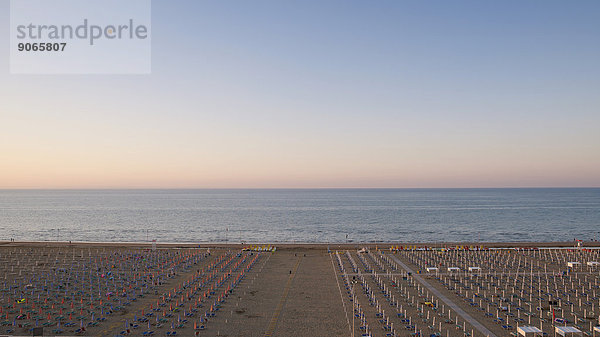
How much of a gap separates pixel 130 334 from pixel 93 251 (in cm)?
5962

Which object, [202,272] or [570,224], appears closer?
[202,272]

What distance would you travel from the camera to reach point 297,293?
5328cm

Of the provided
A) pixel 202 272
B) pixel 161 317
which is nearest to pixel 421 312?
pixel 161 317

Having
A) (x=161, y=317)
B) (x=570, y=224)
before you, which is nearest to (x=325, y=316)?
(x=161, y=317)

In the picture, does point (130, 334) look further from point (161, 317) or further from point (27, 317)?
point (27, 317)

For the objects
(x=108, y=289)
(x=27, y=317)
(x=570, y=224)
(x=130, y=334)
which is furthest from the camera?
(x=570, y=224)

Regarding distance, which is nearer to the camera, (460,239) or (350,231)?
(460,239)

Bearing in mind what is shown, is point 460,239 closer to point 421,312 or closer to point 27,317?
point 421,312

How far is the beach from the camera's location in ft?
131

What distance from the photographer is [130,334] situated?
123 ft

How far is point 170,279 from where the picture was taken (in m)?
61.3

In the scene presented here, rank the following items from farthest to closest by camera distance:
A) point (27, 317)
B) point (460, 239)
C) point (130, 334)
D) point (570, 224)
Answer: point (570, 224)
point (460, 239)
point (27, 317)
point (130, 334)

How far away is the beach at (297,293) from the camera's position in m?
40.1

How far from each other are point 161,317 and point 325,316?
16.9 metres
